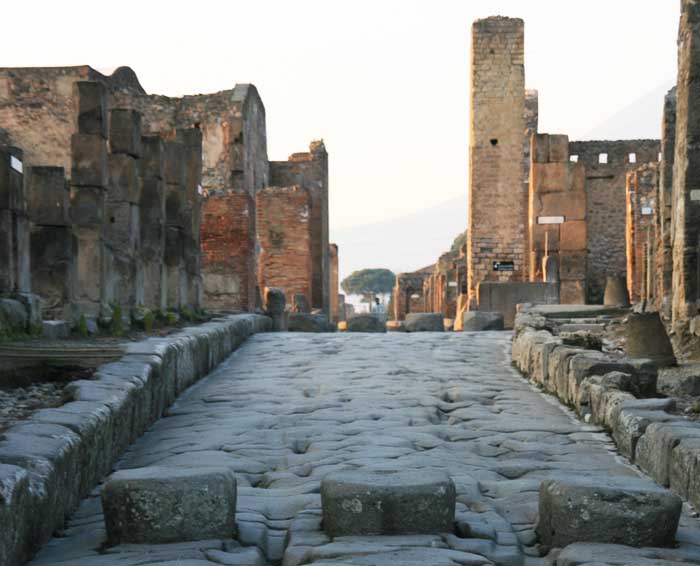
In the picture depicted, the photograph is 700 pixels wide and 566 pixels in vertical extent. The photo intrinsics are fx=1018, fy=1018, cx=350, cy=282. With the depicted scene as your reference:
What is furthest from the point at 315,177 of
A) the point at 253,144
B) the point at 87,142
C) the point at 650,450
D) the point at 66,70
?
the point at 650,450

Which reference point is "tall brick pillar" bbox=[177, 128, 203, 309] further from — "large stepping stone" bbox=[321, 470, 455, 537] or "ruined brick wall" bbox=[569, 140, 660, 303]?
"ruined brick wall" bbox=[569, 140, 660, 303]

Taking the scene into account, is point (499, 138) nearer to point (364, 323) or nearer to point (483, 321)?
point (364, 323)

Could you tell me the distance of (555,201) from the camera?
22328 mm

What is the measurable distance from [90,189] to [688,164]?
21.5ft

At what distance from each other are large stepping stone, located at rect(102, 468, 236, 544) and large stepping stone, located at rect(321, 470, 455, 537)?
0.40m

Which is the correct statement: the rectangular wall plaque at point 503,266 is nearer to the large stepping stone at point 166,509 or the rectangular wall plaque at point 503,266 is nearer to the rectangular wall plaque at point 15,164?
the rectangular wall plaque at point 15,164

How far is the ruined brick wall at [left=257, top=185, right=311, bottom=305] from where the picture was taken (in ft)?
89.8

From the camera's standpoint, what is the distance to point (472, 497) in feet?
14.1

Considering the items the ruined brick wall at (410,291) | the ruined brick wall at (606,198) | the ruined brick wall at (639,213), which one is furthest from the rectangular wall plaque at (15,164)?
the ruined brick wall at (410,291)

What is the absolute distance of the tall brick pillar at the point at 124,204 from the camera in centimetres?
1247

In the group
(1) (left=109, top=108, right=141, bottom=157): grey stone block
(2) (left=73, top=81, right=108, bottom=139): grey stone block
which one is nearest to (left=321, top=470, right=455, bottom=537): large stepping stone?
(2) (left=73, top=81, right=108, bottom=139): grey stone block

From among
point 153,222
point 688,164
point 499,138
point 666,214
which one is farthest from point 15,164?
point 499,138

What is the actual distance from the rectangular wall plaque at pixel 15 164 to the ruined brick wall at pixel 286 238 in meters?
18.6

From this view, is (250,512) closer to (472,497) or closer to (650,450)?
(472,497)
